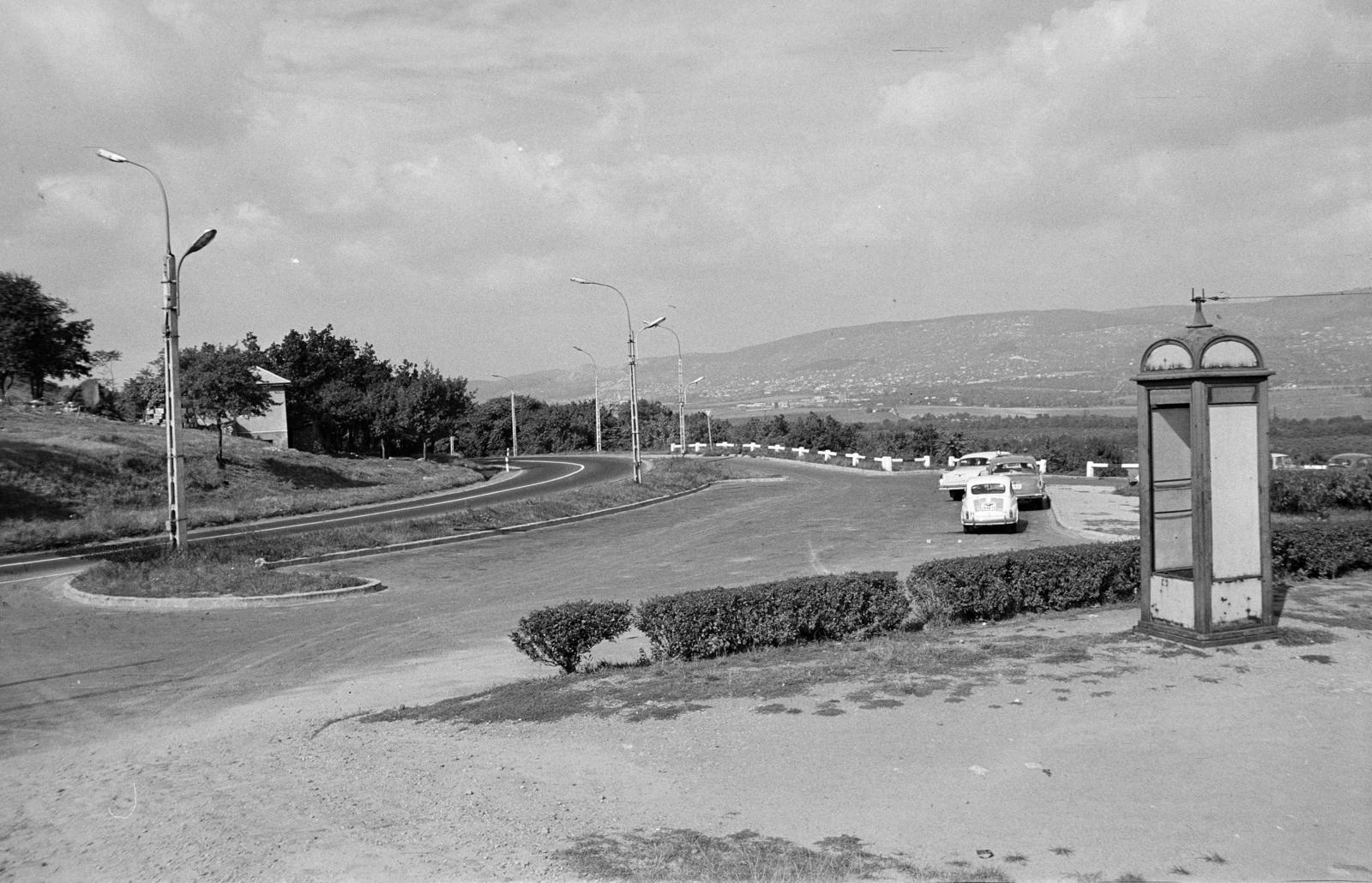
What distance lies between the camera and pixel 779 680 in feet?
29.4

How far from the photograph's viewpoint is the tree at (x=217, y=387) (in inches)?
1623

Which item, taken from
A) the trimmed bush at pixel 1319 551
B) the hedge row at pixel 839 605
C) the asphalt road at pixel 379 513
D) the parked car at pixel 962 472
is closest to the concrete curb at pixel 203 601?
the asphalt road at pixel 379 513

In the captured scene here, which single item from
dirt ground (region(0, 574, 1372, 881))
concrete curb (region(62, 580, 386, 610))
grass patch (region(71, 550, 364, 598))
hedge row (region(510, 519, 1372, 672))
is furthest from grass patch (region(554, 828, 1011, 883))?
grass patch (region(71, 550, 364, 598))

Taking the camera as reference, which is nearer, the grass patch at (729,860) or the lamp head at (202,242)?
the grass patch at (729,860)

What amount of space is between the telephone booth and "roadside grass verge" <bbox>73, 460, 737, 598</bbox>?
43.6 feet

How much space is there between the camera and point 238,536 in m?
26.0

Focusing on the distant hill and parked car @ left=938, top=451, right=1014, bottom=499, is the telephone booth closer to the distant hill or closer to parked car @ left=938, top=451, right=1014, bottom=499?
parked car @ left=938, top=451, right=1014, bottom=499

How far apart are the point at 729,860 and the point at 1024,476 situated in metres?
23.2

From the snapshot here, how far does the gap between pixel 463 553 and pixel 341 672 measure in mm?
10844

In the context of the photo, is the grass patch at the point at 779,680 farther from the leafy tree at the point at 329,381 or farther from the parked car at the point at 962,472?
the leafy tree at the point at 329,381

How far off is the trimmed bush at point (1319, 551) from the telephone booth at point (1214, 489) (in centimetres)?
357

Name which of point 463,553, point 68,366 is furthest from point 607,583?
point 68,366

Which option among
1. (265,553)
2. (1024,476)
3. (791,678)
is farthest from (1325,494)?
(265,553)

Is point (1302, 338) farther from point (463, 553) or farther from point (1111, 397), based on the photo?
point (463, 553)
